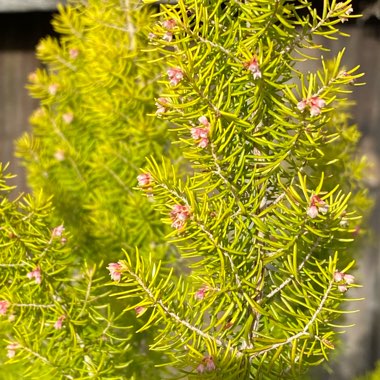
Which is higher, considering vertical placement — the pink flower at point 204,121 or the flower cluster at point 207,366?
the pink flower at point 204,121

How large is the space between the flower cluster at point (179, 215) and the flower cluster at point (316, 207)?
0.13 m

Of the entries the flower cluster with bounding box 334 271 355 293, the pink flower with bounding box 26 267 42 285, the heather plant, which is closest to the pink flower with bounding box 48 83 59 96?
the heather plant

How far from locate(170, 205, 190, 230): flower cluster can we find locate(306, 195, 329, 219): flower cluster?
0.43 feet

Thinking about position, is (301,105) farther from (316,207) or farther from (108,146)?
(108,146)

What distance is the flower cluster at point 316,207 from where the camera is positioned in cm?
70

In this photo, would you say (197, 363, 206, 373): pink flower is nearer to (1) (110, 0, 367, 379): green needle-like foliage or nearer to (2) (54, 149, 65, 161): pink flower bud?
(1) (110, 0, 367, 379): green needle-like foliage

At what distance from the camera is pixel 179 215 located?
72cm

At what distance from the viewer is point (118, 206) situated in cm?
128

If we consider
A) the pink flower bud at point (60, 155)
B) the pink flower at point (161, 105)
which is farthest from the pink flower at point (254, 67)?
the pink flower bud at point (60, 155)

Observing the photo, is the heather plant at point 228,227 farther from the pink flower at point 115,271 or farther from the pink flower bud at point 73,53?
the pink flower bud at point 73,53

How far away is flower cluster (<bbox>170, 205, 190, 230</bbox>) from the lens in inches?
28.5

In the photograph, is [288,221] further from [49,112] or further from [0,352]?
[49,112]

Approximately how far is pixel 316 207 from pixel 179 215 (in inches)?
5.8

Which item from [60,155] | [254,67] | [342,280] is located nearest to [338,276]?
[342,280]
